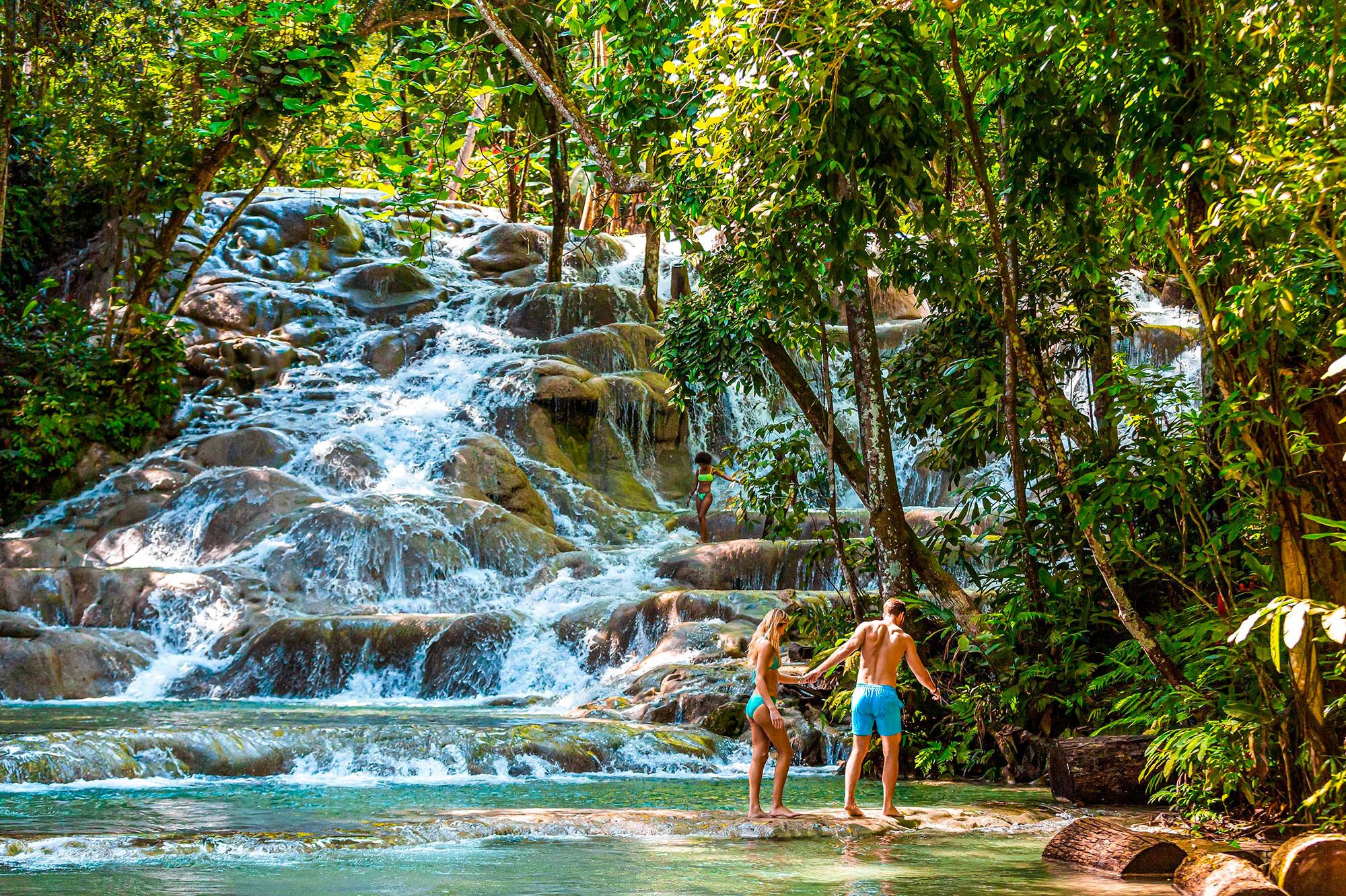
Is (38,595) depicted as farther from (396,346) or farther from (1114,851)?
(1114,851)

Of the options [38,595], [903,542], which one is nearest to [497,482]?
[38,595]

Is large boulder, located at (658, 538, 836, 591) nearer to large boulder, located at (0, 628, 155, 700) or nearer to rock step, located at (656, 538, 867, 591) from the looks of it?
rock step, located at (656, 538, 867, 591)

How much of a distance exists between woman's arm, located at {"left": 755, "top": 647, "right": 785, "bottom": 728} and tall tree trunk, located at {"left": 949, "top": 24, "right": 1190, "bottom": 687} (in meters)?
2.15

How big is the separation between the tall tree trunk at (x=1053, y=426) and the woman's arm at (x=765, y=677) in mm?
2150

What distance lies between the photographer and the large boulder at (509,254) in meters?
27.5

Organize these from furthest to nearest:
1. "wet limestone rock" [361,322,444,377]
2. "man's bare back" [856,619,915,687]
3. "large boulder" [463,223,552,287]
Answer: "large boulder" [463,223,552,287], "wet limestone rock" [361,322,444,377], "man's bare back" [856,619,915,687]

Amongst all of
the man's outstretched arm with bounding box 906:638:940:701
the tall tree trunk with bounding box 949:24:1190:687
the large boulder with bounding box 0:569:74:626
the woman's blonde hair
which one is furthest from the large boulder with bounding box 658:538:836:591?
the woman's blonde hair

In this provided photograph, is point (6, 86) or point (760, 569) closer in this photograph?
point (6, 86)

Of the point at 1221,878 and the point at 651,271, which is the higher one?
the point at 651,271

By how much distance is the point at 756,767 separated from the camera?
7539 mm

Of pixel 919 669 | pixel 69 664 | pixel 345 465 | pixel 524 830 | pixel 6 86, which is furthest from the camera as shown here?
pixel 345 465

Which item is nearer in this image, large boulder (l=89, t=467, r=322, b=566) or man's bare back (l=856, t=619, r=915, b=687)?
man's bare back (l=856, t=619, r=915, b=687)

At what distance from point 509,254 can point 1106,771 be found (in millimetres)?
22231

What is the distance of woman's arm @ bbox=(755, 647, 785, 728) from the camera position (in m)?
7.58
